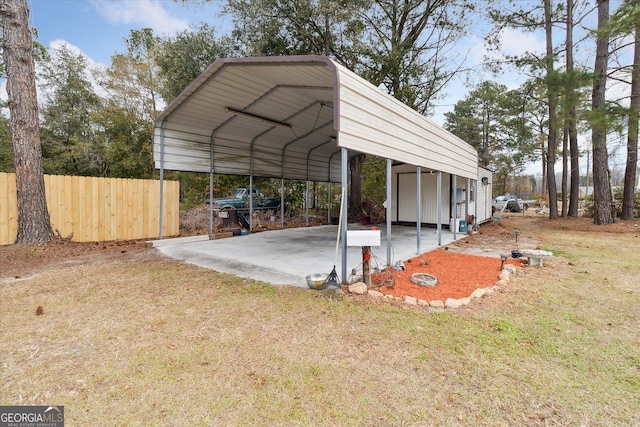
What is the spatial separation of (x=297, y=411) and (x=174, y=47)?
1271cm

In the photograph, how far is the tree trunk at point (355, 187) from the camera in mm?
13914

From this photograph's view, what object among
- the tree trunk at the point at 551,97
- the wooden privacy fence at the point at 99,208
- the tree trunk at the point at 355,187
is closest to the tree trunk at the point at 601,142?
the tree trunk at the point at 551,97

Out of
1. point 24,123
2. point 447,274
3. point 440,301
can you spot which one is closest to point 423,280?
point 440,301

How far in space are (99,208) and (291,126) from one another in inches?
220

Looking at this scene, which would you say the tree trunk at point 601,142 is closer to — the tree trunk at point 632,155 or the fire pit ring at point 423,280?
the tree trunk at point 632,155

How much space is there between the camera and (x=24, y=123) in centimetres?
622

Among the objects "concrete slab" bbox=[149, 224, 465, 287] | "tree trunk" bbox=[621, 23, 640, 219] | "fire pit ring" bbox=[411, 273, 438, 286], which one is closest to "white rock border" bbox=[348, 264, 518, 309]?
"fire pit ring" bbox=[411, 273, 438, 286]

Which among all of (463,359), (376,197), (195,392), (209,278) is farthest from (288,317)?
(376,197)

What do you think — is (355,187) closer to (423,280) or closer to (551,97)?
(551,97)

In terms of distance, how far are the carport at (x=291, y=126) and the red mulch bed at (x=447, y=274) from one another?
1.90 ft

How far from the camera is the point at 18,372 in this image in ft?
6.91

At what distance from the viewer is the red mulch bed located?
392 centimetres

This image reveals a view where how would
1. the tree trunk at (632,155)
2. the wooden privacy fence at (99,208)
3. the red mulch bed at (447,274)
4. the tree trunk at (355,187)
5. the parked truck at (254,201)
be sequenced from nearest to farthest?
1. the red mulch bed at (447,274)
2. the wooden privacy fence at (99,208)
3. the tree trunk at (632,155)
4. the parked truck at (254,201)
5. the tree trunk at (355,187)

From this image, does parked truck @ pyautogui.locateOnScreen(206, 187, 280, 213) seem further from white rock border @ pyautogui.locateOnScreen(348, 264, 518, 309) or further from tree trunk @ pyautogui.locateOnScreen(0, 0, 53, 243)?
white rock border @ pyautogui.locateOnScreen(348, 264, 518, 309)
